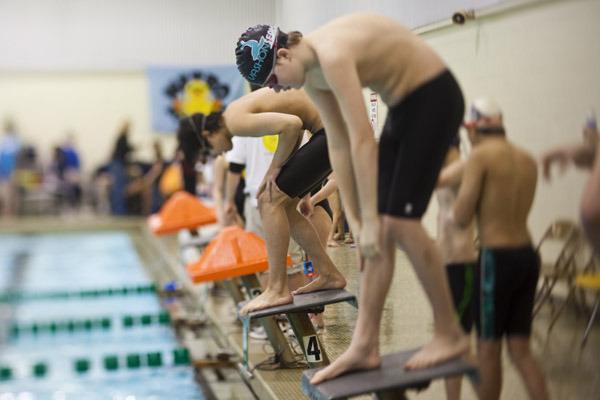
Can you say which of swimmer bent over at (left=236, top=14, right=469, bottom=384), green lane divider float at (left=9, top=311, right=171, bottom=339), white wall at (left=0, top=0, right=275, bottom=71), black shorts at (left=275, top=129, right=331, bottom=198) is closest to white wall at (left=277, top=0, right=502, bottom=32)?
swimmer bent over at (left=236, top=14, right=469, bottom=384)

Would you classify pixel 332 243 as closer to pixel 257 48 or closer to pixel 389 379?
pixel 257 48

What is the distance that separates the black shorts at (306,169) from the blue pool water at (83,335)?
2258mm

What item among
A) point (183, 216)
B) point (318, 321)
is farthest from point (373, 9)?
point (183, 216)

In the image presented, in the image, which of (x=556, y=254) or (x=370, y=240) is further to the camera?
(x=370, y=240)

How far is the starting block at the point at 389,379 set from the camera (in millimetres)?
2533

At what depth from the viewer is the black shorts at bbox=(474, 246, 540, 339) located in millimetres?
2393

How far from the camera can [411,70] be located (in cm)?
258

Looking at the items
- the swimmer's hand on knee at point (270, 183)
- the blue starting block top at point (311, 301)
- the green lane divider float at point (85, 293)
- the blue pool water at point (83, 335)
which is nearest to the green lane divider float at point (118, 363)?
the blue pool water at point (83, 335)

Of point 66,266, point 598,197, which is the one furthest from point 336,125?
point 66,266

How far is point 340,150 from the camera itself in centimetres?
285

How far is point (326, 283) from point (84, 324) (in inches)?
188

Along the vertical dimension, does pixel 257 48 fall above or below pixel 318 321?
above

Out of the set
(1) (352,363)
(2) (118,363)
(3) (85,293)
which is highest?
(1) (352,363)

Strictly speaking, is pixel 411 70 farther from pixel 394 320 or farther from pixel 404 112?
pixel 394 320
